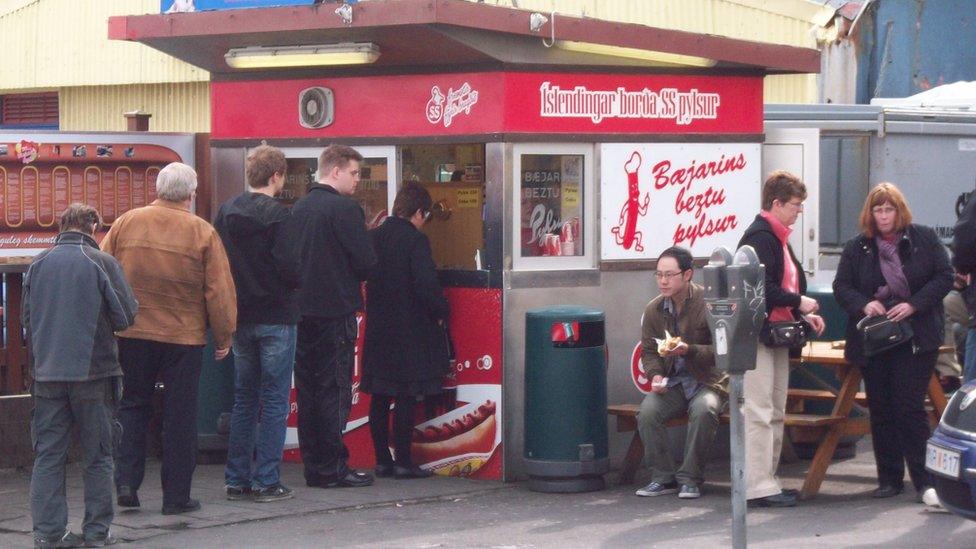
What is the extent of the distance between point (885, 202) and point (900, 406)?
113 cm

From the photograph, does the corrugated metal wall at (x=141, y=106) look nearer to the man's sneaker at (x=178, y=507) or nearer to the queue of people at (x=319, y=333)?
the queue of people at (x=319, y=333)

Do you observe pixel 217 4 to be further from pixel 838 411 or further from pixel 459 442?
pixel 838 411

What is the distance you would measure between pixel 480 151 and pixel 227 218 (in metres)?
2.12

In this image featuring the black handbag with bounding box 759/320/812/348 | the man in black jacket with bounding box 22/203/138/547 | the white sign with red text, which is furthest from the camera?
the white sign with red text

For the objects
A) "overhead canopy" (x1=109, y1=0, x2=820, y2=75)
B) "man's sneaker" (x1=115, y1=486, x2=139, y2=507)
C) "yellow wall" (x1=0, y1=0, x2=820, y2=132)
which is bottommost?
"man's sneaker" (x1=115, y1=486, x2=139, y2=507)

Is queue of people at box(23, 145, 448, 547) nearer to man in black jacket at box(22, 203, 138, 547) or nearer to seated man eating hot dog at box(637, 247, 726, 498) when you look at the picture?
man in black jacket at box(22, 203, 138, 547)

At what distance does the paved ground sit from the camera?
752 centimetres

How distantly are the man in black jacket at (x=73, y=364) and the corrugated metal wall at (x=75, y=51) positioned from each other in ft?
43.0

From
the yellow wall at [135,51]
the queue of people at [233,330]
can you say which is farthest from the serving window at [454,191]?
the yellow wall at [135,51]

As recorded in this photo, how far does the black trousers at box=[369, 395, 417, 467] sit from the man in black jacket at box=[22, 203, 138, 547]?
223 cm

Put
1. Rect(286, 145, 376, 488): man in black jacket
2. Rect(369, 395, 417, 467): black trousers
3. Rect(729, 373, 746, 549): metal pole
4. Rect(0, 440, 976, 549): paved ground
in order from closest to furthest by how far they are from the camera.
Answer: Rect(729, 373, 746, 549): metal pole → Rect(0, 440, 976, 549): paved ground → Rect(286, 145, 376, 488): man in black jacket → Rect(369, 395, 417, 467): black trousers

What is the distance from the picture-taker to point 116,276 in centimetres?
732

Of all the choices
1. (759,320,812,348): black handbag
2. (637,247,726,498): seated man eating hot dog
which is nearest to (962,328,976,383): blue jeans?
(759,320,812,348): black handbag

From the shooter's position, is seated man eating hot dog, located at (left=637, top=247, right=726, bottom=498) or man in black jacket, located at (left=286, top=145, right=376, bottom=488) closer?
seated man eating hot dog, located at (left=637, top=247, right=726, bottom=498)
